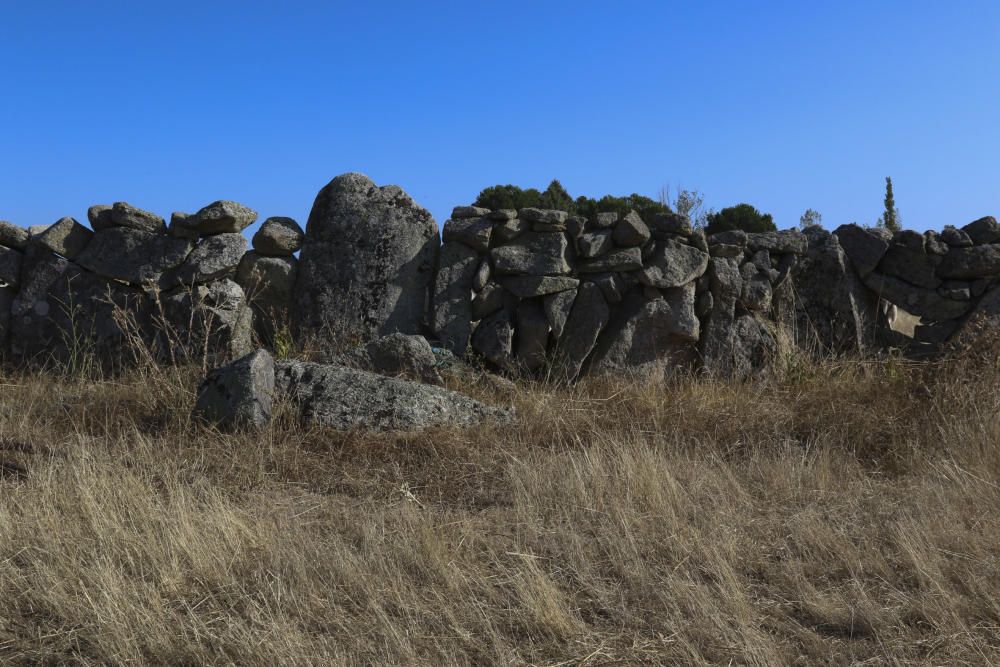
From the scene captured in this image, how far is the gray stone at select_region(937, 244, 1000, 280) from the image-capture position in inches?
343

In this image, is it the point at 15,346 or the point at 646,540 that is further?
the point at 15,346

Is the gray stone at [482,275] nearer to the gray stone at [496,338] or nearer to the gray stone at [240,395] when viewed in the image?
the gray stone at [496,338]

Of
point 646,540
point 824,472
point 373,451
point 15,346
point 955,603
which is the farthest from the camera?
point 15,346

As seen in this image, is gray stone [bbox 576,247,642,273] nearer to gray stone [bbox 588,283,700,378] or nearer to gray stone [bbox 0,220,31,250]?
gray stone [bbox 588,283,700,378]

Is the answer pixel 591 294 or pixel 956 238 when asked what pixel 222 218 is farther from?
pixel 956 238

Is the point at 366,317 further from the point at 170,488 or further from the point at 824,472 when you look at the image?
the point at 824,472

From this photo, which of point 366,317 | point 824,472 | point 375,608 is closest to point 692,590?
point 375,608

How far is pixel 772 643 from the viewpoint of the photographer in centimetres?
340

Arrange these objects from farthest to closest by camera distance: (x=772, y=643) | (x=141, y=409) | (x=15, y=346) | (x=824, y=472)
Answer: (x=15, y=346), (x=141, y=409), (x=824, y=472), (x=772, y=643)

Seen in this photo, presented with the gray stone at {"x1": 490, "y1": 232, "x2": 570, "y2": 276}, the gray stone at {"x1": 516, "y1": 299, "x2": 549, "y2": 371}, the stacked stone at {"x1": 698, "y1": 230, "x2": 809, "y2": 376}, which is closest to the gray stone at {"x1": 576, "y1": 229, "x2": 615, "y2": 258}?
the gray stone at {"x1": 490, "y1": 232, "x2": 570, "y2": 276}

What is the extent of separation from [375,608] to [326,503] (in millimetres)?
1650

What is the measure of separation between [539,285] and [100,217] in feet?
15.1

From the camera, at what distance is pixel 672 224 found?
8508mm

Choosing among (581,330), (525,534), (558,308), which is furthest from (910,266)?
(525,534)
